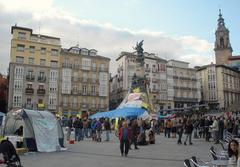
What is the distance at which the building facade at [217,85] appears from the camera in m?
84.7

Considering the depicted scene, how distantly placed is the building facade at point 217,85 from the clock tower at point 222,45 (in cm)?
510

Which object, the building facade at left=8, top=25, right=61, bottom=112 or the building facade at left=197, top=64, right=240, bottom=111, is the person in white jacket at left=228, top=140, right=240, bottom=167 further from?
the building facade at left=197, top=64, right=240, bottom=111

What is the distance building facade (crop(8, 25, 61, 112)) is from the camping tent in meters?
43.5

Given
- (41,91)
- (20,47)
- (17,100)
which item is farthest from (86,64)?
(17,100)

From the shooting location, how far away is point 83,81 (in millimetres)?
66750

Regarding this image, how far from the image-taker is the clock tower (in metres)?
92.4

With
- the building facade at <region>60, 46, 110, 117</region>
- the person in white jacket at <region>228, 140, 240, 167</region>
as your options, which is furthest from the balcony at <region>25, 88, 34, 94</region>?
the person in white jacket at <region>228, 140, 240, 167</region>

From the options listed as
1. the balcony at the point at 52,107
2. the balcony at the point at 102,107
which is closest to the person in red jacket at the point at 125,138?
the balcony at the point at 52,107

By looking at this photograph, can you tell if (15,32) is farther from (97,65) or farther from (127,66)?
(127,66)

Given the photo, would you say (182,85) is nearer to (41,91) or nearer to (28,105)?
(41,91)

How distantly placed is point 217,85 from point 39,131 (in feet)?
251

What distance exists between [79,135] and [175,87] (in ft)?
200

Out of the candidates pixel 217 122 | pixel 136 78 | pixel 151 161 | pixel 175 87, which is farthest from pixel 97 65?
pixel 151 161

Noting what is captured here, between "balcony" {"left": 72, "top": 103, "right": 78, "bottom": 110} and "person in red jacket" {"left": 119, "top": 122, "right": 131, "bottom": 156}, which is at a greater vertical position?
"balcony" {"left": 72, "top": 103, "right": 78, "bottom": 110}
